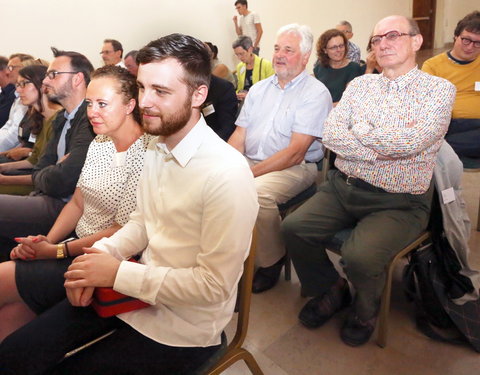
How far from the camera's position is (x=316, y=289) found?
1977 millimetres

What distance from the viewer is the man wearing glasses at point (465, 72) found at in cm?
276

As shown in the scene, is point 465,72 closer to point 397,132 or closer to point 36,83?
point 397,132

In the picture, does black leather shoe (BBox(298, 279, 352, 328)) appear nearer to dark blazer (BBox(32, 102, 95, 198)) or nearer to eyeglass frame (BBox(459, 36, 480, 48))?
dark blazer (BBox(32, 102, 95, 198))

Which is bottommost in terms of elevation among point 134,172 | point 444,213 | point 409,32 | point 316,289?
point 316,289

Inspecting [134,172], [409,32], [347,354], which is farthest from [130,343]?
[409,32]

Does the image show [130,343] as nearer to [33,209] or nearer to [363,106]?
[33,209]

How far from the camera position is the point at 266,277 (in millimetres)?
2248

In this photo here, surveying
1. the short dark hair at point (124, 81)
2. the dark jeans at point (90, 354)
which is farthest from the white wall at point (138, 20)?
the dark jeans at point (90, 354)

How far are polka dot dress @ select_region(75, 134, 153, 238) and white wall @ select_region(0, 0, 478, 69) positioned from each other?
16.3 feet

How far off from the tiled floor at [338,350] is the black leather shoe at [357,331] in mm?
31

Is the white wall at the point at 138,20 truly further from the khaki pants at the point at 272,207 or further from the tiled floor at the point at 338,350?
the tiled floor at the point at 338,350

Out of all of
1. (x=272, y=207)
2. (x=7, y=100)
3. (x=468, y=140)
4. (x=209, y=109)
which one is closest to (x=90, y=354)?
(x=272, y=207)

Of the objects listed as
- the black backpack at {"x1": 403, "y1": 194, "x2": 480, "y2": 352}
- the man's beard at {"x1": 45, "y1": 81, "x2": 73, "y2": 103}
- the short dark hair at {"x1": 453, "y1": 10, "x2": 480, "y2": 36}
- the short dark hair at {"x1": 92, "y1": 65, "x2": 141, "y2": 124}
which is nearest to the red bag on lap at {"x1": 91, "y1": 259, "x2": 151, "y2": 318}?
the short dark hair at {"x1": 92, "y1": 65, "x2": 141, "y2": 124}

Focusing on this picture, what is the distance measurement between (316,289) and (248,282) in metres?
0.99
